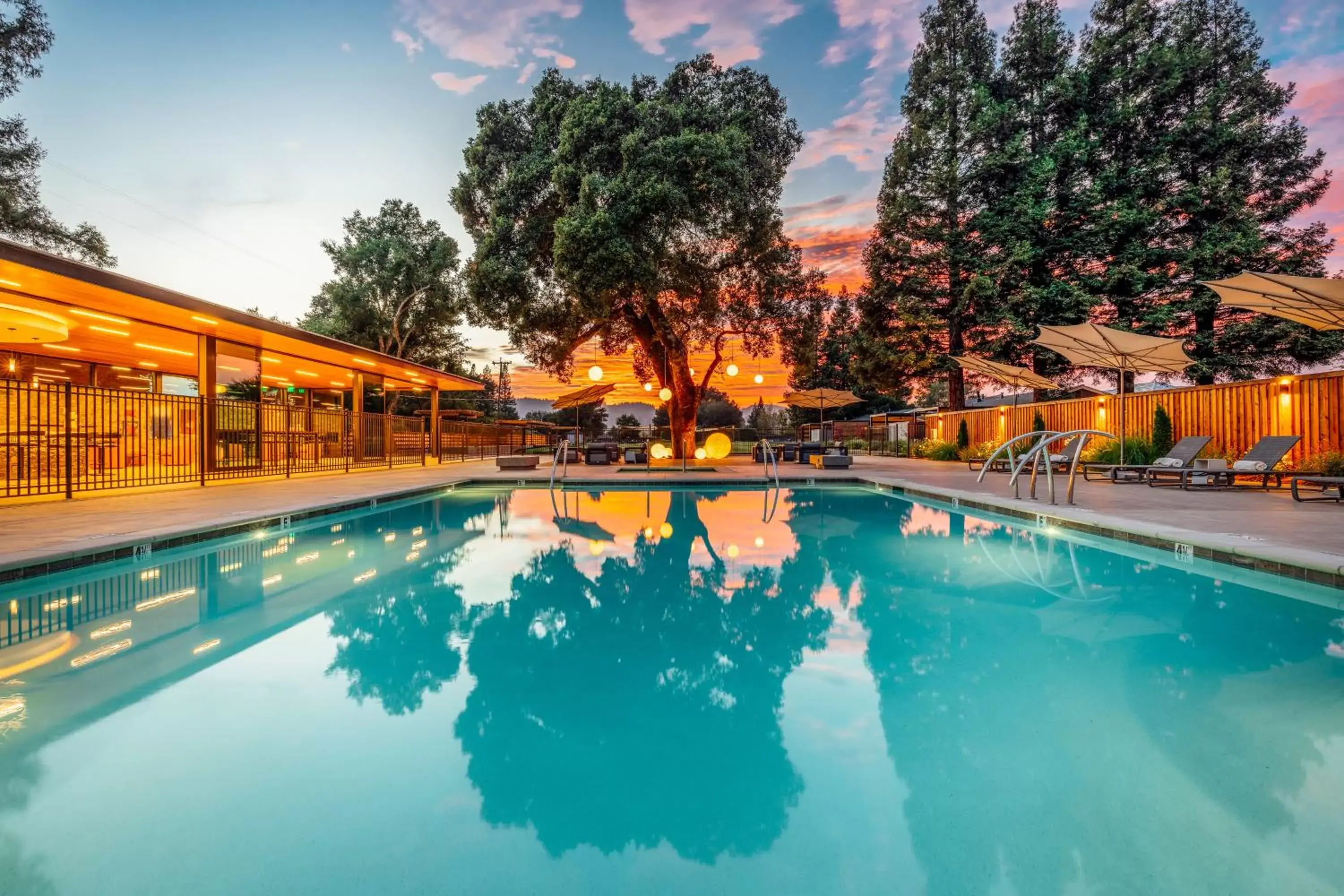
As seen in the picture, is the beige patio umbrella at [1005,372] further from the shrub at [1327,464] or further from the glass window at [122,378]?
the glass window at [122,378]

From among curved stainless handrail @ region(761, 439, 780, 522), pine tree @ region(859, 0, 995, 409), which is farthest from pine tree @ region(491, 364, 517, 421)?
curved stainless handrail @ region(761, 439, 780, 522)

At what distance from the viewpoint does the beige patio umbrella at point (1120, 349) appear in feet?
38.0

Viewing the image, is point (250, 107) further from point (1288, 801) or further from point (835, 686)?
point (1288, 801)

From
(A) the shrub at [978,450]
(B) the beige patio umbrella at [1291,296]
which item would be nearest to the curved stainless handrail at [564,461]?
(B) the beige patio umbrella at [1291,296]

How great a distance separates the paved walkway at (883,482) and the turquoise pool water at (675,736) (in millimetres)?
489

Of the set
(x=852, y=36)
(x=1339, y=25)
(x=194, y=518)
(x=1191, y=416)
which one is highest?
(x=852, y=36)

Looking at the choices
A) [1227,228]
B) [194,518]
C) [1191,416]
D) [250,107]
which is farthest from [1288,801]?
[1227,228]

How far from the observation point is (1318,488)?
8828mm

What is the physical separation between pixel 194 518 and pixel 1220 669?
8652 mm

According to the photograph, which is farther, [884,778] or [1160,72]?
[1160,72]

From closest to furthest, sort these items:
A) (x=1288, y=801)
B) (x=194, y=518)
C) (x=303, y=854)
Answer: (x=303, y=854) → (x=1288, y=801) → (x=194, y=518)

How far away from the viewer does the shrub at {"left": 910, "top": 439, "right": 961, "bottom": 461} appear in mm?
20156

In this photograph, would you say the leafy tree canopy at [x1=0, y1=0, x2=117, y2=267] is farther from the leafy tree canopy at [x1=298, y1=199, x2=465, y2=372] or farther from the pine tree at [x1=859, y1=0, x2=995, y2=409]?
the pine tree at [x1=859, y1=0, x2=995, y2=409]

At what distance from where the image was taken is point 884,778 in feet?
6.53
